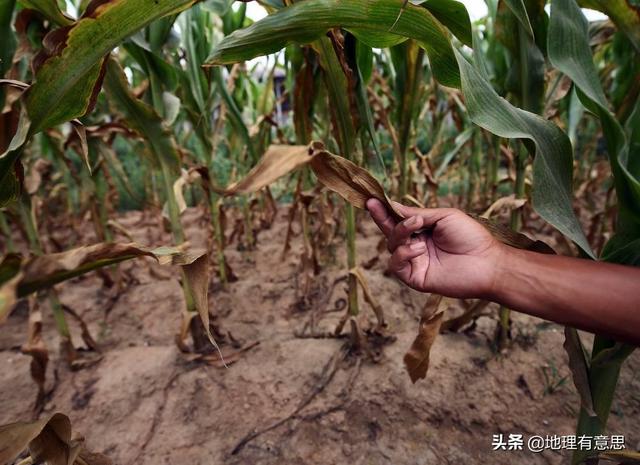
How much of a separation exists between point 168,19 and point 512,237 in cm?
104

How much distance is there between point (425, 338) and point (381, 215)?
1.03 ft

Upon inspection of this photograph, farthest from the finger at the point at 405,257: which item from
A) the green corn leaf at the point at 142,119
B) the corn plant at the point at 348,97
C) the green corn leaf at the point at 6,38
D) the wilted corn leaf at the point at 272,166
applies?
the green corn leaf at the point at 6,38

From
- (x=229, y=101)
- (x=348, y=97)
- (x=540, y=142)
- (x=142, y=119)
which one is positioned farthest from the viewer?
(x=229, y=101)

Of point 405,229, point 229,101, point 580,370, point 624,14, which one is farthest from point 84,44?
point 580,370

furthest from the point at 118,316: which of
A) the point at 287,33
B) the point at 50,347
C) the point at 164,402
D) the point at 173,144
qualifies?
the point at 287,33

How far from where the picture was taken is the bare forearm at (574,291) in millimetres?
566

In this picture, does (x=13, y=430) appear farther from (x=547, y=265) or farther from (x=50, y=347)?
(x=50, y=347)

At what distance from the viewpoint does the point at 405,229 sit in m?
0.66

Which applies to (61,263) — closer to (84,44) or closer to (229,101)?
(84,44)

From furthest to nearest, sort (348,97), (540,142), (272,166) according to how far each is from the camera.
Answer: (348,97) < (540,142) < (272,166)

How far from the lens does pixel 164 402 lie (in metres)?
1.22

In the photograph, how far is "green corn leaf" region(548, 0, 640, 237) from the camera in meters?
0.61

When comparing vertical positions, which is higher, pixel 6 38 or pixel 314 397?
pixel 6 38

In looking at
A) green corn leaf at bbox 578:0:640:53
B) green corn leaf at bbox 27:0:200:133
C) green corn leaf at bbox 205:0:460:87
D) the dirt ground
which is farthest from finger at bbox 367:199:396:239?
the dirt ground
